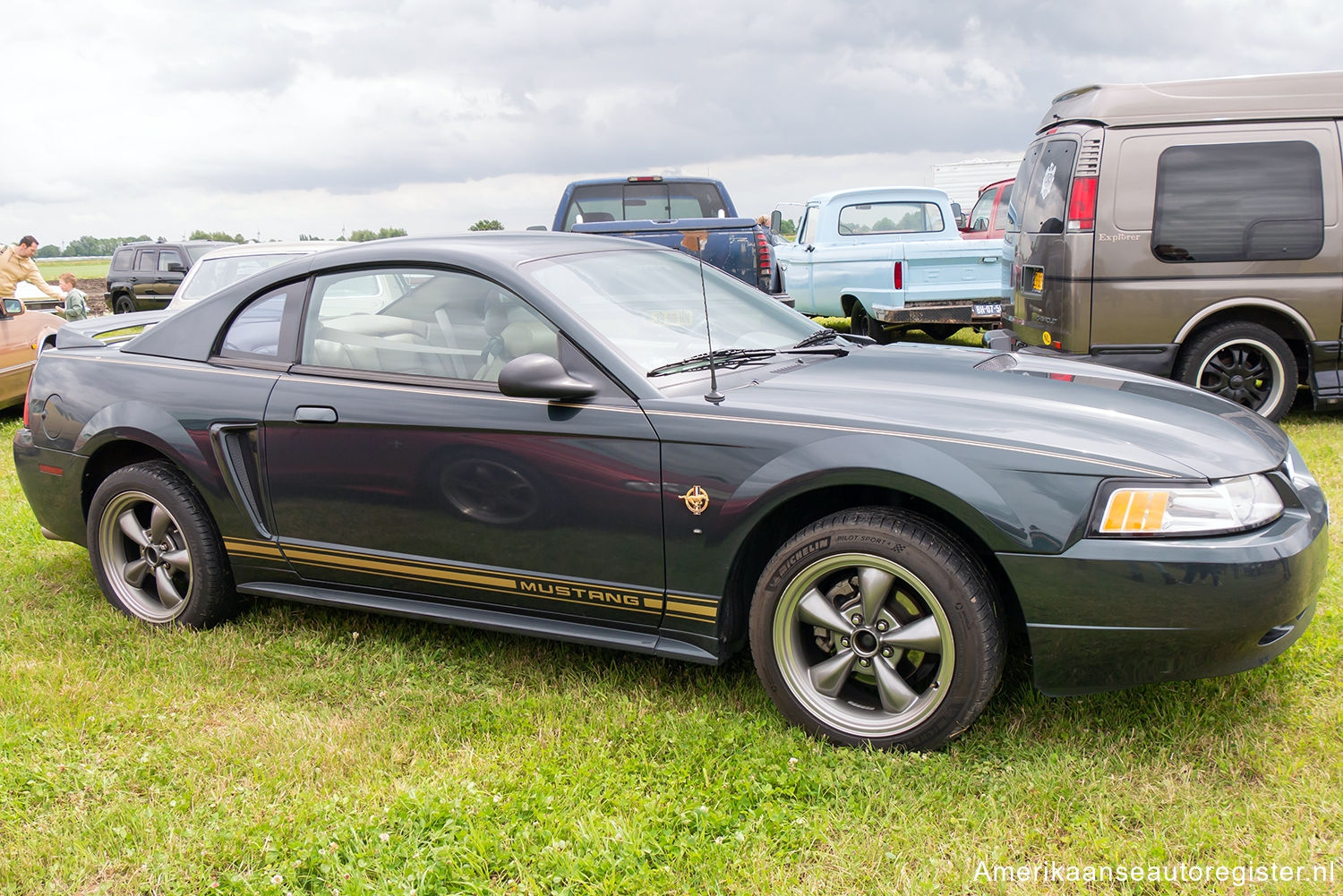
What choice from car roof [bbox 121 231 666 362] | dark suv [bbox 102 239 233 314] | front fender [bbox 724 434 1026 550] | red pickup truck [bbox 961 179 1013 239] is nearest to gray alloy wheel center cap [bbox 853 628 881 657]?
→ front fender [bbox 724 434 1026 550]

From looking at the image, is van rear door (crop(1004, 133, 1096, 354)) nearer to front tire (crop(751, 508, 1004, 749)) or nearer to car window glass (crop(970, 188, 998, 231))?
front tire (crop(751, 508, 1004, 749))

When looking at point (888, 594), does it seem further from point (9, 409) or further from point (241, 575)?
point (9, 409)

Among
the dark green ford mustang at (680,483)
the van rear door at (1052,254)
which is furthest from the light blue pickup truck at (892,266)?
the dark green ford mustang at (680,483)

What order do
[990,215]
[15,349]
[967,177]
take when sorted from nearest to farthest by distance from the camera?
[15,349] < [990,215] < [967,177]

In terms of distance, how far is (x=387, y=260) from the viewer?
368cm

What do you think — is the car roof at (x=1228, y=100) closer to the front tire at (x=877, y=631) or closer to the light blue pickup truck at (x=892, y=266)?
the light blue pickup truck at (x=892, y=266)

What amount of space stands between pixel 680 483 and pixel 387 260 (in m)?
1.48

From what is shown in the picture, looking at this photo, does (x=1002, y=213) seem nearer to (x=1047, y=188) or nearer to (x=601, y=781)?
(x=1047, y=188)

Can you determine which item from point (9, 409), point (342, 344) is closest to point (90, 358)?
point (342, 344)

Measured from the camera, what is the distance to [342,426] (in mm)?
3527

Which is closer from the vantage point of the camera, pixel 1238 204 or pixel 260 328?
pixel 260 328

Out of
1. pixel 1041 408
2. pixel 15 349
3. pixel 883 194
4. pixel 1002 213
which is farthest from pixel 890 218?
pixel 1041 408

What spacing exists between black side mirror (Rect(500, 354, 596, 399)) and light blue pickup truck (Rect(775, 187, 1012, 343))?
607cm

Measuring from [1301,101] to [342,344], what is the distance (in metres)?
6.61
